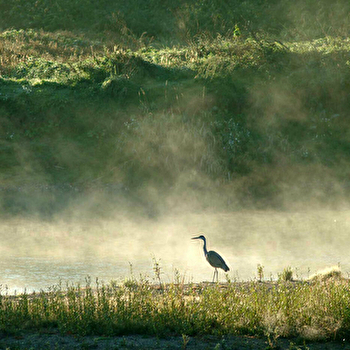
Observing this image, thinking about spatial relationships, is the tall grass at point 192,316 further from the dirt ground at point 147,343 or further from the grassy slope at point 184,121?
the grassy slope at point 184,121

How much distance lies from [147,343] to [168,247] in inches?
233

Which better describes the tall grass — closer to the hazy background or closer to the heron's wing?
the heron's wing

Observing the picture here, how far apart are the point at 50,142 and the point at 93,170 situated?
217 cm

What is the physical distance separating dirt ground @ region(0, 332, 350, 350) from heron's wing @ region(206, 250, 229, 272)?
118 inches

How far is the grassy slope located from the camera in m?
17.9

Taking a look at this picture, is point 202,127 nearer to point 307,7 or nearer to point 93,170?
point 93,170

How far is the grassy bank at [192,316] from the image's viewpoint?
6.68m

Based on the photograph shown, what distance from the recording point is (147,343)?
638cm

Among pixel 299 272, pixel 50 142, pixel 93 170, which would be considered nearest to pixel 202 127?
pixel 93 170

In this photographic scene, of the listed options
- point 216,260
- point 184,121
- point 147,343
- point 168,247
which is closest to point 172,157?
point 184,121

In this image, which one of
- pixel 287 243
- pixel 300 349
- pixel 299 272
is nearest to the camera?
pixel 300 349

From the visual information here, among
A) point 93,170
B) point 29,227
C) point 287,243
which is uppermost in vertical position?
point 93,170

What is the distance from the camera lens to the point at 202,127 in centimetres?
1916

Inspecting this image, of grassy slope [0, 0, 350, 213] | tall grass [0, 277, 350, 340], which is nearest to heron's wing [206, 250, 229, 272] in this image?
tall grass [0, 277, 350, 340]
